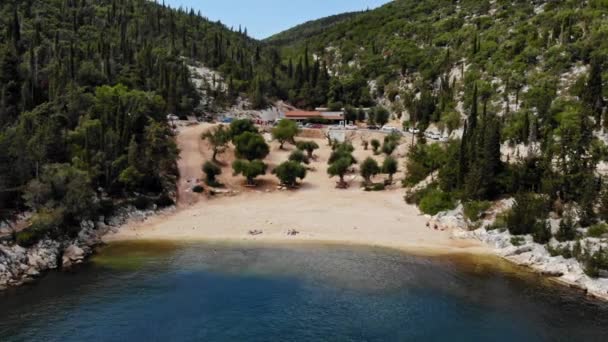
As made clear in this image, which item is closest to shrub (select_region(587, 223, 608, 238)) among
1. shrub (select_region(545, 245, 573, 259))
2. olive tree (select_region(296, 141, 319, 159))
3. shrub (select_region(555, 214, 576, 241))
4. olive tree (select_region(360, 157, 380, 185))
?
shrub (select_region(555, 214, 576, 241))

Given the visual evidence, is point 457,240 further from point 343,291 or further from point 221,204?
point 221,204

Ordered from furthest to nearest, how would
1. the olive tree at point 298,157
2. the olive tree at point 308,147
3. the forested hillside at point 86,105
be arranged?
the olive tree at point 308,147 < the olive tree at point 298,157 < the forested hillside at point 86,105

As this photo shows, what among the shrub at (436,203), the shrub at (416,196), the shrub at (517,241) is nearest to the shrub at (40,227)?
the shrub at (436,203)

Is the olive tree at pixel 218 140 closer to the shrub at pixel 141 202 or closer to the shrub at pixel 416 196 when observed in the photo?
the shrub at pixel 141 202

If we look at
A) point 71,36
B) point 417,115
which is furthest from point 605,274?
point 71,36

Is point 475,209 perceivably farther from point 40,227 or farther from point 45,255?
point 40,227

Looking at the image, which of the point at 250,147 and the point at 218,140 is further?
the point at 218,140

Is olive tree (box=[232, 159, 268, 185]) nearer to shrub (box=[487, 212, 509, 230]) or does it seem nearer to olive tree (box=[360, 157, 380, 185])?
olive tree (box=[360, 157, 380, 185])

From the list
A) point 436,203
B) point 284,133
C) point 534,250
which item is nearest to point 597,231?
point 534,250
